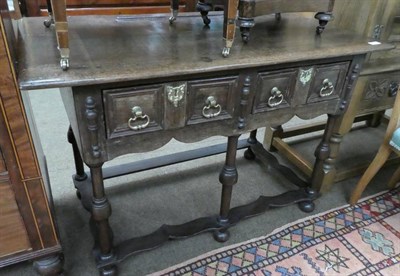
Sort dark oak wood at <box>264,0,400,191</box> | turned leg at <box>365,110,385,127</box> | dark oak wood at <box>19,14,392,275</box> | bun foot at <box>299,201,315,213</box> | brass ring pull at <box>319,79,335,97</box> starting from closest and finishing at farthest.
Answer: dark oak wood at <box>19,14,392,275</box>, brass ring pull at <box>319,79,335,97</box>, dark oak wood at <box>264,0,400,191</box>, bun foot at <box>299,201,315,213</box>, turned leg at <box>365,110,385,127</box>

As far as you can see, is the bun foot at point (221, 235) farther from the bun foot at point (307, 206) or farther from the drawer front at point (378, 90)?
the drawer front at point (378, 90)

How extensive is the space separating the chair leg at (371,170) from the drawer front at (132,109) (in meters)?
1.10

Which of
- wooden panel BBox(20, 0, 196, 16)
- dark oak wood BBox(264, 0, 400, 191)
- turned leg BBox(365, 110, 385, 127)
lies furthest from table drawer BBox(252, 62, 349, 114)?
wooden panel BBox(20, 0, 196, 16)

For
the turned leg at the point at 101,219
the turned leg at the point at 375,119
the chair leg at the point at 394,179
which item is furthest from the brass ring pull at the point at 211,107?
the turned leg at the point at 375,119

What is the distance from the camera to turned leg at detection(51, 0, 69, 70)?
2.63 feet

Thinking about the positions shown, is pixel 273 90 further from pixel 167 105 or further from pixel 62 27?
pixel 62 27

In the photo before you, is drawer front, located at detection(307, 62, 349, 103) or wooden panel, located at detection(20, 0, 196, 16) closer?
drawer front, located at detection(307, 62, 349, 103)

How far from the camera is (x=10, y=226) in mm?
1028

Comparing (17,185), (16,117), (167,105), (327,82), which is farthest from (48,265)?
(327,82)

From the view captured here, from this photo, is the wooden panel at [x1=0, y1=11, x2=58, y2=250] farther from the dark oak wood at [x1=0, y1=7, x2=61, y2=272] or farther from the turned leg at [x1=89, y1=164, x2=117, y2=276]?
the turned leg at [x1=89, y1=164, x2=117, y2=276]

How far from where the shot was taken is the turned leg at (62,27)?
2.63 feet

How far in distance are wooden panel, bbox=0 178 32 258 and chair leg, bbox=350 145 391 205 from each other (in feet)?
4.82

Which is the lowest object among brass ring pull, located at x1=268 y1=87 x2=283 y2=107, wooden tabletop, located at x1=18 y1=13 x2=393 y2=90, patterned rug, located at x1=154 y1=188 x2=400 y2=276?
patterned rug, located at x1=154 y1=188 x2=400 y2=276

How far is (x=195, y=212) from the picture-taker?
1630mm
